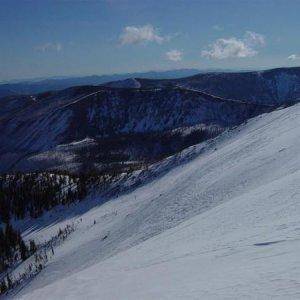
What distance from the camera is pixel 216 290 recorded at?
15.2 metres

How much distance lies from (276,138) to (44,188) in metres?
85.5

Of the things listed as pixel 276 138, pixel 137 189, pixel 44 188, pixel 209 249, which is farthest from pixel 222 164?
pixel 44 188

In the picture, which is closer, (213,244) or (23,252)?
(213,244)

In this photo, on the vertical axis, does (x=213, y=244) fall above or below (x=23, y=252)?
above

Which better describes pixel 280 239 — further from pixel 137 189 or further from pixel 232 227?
pixel 137 189

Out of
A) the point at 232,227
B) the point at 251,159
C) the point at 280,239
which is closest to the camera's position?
the point at 280,239

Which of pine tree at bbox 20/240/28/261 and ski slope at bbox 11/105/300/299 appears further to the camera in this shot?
pine tree at bbox 20/240/28/261

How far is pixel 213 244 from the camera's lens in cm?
2366

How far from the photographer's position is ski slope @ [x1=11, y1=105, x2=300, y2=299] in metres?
16.2

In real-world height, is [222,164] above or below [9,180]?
above

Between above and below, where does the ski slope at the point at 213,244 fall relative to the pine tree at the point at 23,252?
above

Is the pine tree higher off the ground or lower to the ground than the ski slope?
lower

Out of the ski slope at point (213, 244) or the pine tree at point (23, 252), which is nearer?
the ski slope at point (213, 244)

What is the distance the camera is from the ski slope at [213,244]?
1622 centimetres
